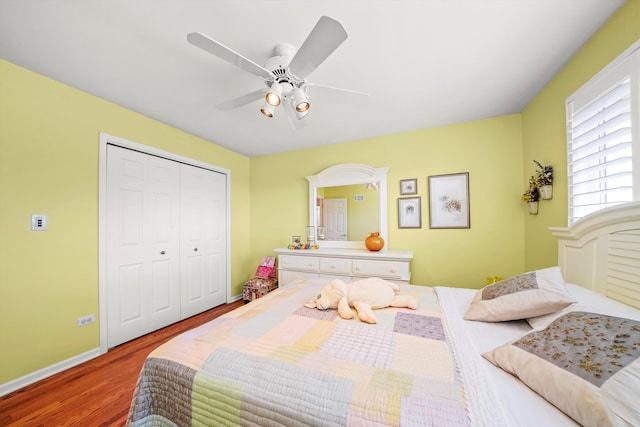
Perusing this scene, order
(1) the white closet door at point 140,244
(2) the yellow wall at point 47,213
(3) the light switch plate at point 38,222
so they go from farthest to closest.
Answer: (1) the white closet door at point 140,244 → (3) the light switch plate at point 38,222 → (2) the yellow wall at point 47,213

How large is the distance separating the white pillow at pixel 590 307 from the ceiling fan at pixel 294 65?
1.63m

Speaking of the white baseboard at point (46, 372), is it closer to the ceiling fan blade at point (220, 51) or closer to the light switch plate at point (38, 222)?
the light switch plate at point (38, 222)

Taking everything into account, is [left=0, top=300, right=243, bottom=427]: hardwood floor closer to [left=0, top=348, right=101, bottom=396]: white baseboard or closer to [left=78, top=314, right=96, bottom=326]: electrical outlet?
[left=0, top=348, right=101, bottom=396]: white baseboard

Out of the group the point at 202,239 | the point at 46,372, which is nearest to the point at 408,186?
the point at 202,239

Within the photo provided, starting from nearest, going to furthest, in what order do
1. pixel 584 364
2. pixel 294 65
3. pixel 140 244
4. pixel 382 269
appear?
1. pixel 584 364
2. pixel 294 65
3. pixel 140 244
4. pixel 382 269

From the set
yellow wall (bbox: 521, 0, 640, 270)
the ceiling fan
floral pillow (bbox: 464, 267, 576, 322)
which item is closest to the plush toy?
floral pillow (bbox: 464, 267, 576, 322)

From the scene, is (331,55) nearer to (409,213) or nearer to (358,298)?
(358,298)

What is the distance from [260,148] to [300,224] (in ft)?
4.40

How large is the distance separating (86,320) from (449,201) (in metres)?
3.90

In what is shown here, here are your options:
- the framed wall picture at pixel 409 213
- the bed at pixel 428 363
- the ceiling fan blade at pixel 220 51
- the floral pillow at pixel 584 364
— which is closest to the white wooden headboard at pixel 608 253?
the bed at pixel 428 363

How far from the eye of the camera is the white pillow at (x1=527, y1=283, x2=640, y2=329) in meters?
0.91

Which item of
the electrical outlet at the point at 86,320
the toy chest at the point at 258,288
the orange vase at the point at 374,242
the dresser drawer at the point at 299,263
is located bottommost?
the toy chest at the point at 258,288

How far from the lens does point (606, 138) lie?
Answer: 1324 mm

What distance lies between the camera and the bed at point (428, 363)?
673mm
